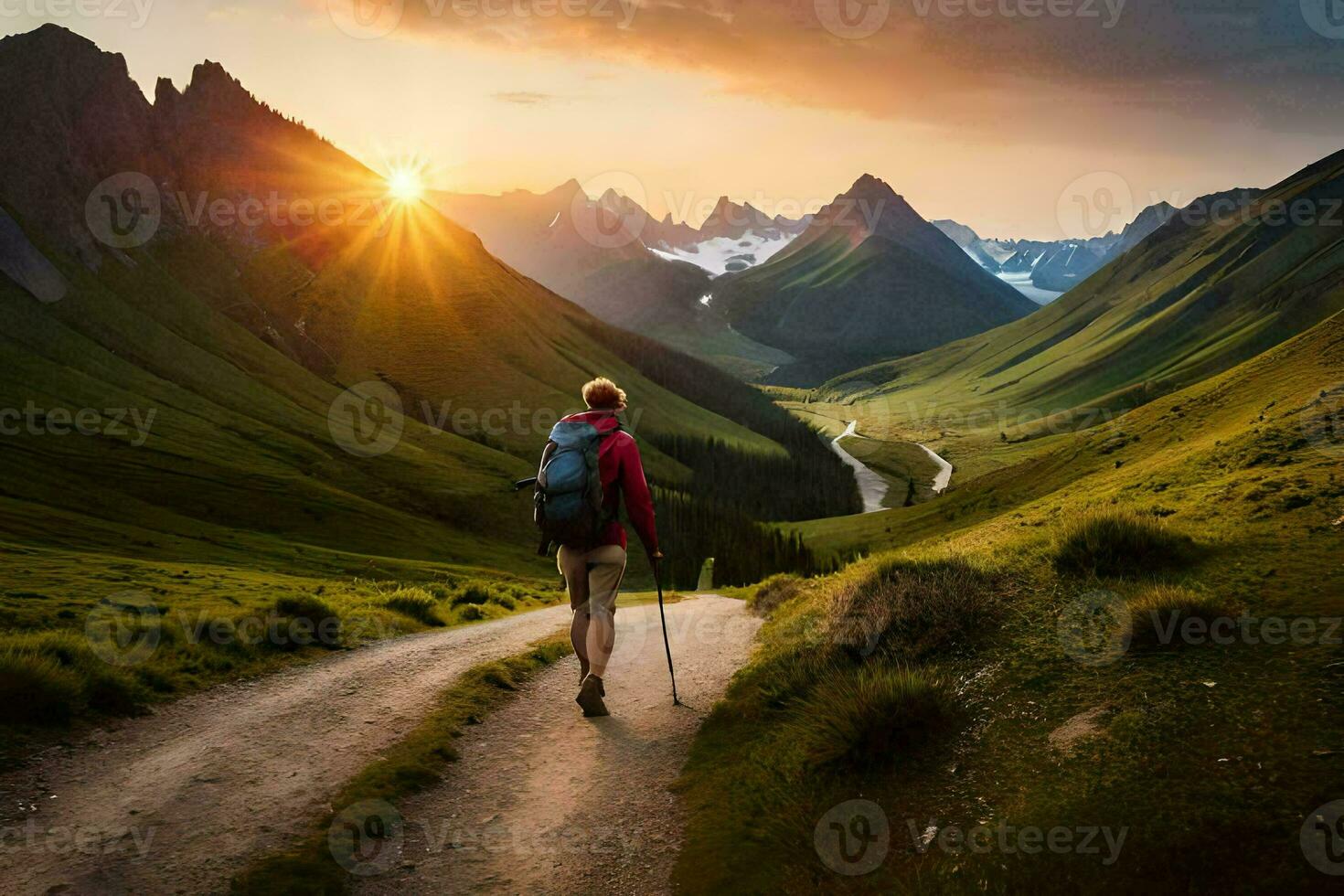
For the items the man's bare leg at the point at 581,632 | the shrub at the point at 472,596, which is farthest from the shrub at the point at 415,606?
the man's bare leg at the point at 581,632

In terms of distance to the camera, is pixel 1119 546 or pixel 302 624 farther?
pixel 302 624

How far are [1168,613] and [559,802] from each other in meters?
7.76

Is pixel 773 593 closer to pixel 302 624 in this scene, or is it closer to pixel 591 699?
pixel 591 699

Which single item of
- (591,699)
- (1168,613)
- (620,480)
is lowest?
(591,699)

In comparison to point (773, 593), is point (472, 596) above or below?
below

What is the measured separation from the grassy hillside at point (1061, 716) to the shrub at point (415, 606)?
45.3 ft

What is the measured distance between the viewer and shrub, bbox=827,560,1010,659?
432 inches

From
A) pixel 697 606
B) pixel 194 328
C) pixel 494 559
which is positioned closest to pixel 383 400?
pixel 194 328

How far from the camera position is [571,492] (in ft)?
40.2

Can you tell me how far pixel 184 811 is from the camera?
8.95 m

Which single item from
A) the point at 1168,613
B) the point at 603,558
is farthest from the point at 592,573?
the point at 1168,613

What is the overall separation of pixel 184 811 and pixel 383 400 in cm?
19072

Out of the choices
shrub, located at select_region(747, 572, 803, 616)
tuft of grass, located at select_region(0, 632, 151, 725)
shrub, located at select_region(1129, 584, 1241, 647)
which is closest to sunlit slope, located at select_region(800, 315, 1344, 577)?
shrub, located at select_region(1129, 584, 1241, 647)

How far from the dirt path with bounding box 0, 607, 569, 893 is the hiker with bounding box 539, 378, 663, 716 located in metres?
2.95
